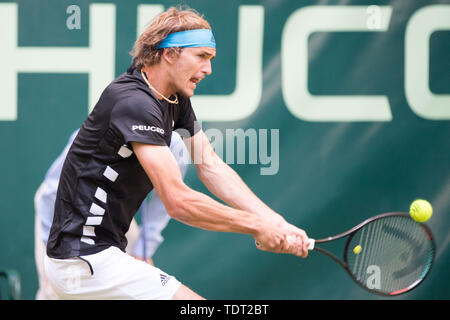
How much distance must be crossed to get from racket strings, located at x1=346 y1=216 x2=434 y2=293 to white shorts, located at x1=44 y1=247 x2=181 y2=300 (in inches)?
35.9

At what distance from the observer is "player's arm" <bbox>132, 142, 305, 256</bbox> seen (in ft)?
7.99

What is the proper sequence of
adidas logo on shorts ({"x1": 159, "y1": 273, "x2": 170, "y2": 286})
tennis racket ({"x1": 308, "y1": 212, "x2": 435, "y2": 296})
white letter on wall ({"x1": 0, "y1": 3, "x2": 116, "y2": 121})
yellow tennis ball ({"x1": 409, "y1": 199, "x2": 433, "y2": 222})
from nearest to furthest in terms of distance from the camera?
adidas logo on shorts ({"x1": 159, "y1": 273, "x2": 170, "y2": 286})
yellow tennis ball ({"x1": 409, "y1": 199, "x2": 433, "y2": 222})
tennis racket ({"x1": 308, "y1": 212, "x2": 435, "y2": 296})
white letter on wall ({"x1": 0, "y1": 3, "x2": 116, "y2": 121})

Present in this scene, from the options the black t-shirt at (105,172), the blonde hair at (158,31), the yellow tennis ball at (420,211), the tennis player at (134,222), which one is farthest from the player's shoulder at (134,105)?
the yellow tennis ball at (420,211)

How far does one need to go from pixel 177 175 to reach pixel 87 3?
1.85 metres

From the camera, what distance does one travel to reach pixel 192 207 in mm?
2518

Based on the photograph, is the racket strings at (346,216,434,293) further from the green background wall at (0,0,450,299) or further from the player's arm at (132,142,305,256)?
the green background wall at (0,0,450,299)

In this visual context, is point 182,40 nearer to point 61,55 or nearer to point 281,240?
point 281,240

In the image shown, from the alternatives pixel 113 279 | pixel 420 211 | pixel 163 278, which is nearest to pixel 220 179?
pixel 163 278

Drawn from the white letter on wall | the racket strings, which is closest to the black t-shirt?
the racket strings

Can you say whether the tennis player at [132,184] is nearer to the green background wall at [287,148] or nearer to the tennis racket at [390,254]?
the tennis racket at [390,254]

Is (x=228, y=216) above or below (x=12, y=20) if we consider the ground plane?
below
